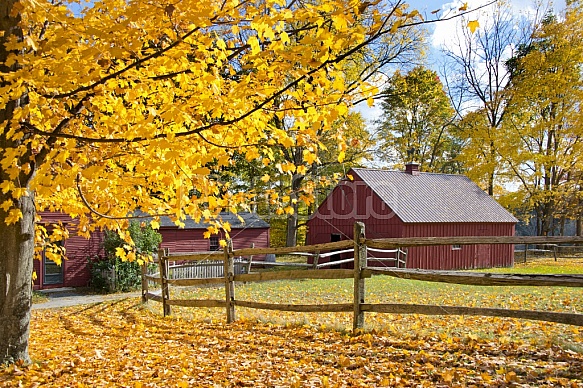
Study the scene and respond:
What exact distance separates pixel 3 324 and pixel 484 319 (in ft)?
23.6

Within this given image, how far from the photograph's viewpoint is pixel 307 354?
6020 mm

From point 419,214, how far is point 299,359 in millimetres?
19794

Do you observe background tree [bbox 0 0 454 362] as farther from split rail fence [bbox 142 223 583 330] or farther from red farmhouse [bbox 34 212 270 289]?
red farmhouse [bbox 34 212 270 289]

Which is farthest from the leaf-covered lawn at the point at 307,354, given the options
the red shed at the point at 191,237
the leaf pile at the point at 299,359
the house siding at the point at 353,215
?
the house siding at the point at 353,215

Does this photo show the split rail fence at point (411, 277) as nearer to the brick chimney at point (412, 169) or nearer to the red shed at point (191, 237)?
the red shed at point (191, 237)

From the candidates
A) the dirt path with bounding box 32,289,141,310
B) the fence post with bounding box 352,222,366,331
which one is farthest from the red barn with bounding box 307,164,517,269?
the fence post with bounding box 352,222,366,331

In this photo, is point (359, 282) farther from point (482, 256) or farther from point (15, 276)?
point (482, 256)

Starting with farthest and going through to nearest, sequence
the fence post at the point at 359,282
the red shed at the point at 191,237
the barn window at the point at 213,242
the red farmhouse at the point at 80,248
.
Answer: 1. the barn window at the point at 213,242
2. the red shed at the point at 191,237
3. the red farmhouse at the point at 80,248
4. the fence post at the point at 359,282

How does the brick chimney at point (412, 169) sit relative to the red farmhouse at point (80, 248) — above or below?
above

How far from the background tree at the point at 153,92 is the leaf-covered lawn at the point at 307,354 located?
4.10 ft

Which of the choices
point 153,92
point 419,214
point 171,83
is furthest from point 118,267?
point 171,83

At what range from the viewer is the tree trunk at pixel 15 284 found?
585 cm

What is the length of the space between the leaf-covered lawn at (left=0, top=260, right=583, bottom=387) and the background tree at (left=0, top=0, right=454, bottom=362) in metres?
1.25

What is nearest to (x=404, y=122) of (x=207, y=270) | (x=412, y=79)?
(x=412, y=79)
